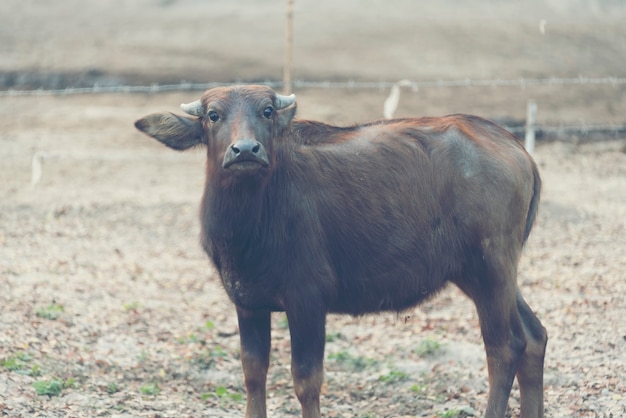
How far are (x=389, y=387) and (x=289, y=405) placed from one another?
857 millimetres

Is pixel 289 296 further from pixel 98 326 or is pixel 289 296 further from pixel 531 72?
pixel 531 72

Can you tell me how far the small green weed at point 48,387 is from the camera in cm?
675

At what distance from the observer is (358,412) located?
6984mm

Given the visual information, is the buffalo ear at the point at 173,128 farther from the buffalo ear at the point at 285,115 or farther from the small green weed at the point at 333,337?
the small green weed at the point at 333,337

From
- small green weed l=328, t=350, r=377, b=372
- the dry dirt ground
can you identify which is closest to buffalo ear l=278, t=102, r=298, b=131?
the dry dirt ground

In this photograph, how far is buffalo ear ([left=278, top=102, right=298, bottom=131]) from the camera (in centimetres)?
604

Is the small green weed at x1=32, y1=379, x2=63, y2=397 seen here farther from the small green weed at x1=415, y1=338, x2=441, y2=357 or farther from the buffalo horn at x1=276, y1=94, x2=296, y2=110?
the small green weed at x1=415, y1=338, x2=441, y2=357

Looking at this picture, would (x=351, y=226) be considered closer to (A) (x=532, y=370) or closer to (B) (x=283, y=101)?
(B) (x=283, y=101)

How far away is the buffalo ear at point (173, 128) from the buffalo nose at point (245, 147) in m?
0.70

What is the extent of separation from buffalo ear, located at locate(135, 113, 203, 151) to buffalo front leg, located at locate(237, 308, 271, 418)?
3.86 ft

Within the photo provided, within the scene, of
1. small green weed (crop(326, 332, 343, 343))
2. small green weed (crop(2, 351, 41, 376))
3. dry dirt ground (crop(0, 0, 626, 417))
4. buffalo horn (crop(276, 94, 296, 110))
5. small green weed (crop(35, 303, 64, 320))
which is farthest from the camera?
small green weed (crop(326, 332, 343, 343))

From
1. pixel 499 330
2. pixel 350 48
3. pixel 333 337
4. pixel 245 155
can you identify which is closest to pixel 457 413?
pixel 499 330

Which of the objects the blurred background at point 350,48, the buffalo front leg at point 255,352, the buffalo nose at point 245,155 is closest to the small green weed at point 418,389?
the buffalo front leg at point 255,352

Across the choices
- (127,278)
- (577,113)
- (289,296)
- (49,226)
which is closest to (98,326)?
(127,278)
